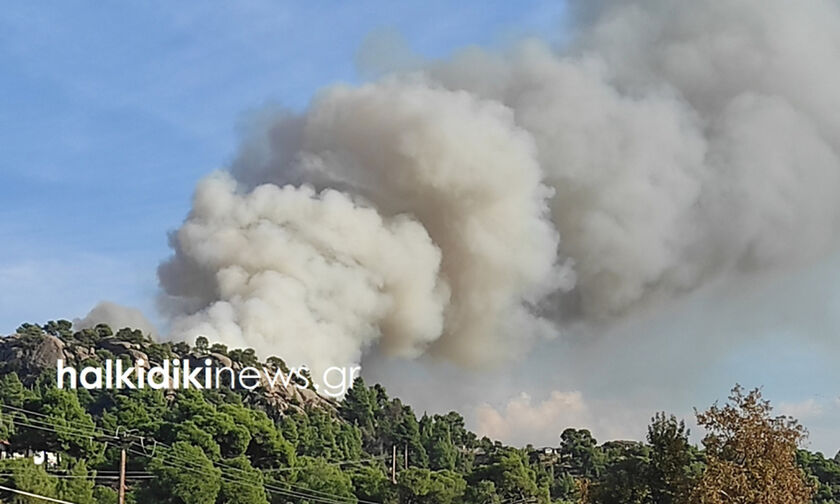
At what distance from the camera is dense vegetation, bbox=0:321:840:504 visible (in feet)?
88.6

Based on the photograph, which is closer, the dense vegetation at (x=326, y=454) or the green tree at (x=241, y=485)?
the dense vegetation at (x=326, y=454)

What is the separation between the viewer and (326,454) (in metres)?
90.2

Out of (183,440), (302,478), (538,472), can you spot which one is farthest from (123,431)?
(538,472)

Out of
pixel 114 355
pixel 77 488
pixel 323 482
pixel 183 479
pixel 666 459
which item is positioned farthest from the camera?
pixel 114 355

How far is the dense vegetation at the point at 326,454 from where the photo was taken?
2700cm

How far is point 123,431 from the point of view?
67.7 metres

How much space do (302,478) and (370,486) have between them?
405cm

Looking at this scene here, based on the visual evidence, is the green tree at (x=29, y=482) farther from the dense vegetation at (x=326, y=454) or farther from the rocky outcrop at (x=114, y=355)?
the rocky outcrop at (x=114, y=355)

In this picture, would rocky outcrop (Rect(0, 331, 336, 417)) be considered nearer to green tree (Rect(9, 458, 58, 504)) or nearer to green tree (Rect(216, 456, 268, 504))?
green tree (Rect(216, 456, 268, 504))

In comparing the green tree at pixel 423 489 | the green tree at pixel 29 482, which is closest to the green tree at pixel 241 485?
the green tree at pixel 423 489

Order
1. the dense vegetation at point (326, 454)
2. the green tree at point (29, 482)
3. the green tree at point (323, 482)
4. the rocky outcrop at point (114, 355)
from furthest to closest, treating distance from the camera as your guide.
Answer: the rocky outcrop at point (114, 355) < the green tree at point (323, 482) < the green tree at point (29, 482) < the dense vegetation at point (326, 454)

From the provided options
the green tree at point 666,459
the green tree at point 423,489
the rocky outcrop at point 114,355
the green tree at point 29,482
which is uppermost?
the rocky outcrop at point 114,355

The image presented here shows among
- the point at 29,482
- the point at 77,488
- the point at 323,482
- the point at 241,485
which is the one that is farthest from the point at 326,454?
the point at 29,482

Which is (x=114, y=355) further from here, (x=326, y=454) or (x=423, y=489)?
(x=423, y=489)
